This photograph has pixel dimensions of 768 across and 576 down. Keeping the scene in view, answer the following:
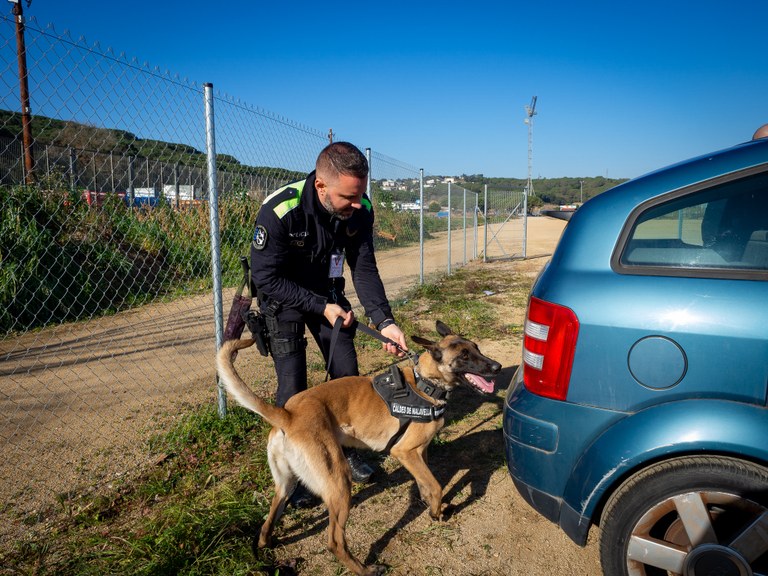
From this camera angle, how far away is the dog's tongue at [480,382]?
3137 mm

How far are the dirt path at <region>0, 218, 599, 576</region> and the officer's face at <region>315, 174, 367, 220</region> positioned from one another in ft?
6.11

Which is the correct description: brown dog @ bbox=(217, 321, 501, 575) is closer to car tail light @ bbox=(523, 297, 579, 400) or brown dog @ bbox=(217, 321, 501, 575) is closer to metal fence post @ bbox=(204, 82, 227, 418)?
car tail light @ bbox=(523, 297, 579, 400)

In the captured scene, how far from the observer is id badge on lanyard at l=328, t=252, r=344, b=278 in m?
3.24

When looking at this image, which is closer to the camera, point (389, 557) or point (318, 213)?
point (389, 557)

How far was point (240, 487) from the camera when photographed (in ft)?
10.1

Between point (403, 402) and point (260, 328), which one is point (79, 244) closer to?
point (260, 328)

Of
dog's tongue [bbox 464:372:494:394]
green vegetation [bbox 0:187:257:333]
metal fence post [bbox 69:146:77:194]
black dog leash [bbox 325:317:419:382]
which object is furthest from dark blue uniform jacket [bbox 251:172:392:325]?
metal fence post [bbox 69:146:77:194]

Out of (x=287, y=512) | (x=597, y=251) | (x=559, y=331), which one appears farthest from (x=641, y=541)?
(x=287, y=512)

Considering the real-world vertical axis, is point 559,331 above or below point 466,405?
above

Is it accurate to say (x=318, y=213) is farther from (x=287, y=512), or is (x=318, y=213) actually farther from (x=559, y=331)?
(x=287, y=512)

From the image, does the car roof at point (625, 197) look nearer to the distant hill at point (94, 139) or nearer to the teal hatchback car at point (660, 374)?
the teal hatchback car at point (660, 374)

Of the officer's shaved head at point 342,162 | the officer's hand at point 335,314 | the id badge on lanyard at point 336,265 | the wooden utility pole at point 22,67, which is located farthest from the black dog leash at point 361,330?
the wooden utility pole at point 22,67

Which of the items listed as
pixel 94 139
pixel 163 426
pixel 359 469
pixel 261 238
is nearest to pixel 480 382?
pixel 359 469

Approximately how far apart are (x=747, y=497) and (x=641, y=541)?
1.35 feet
